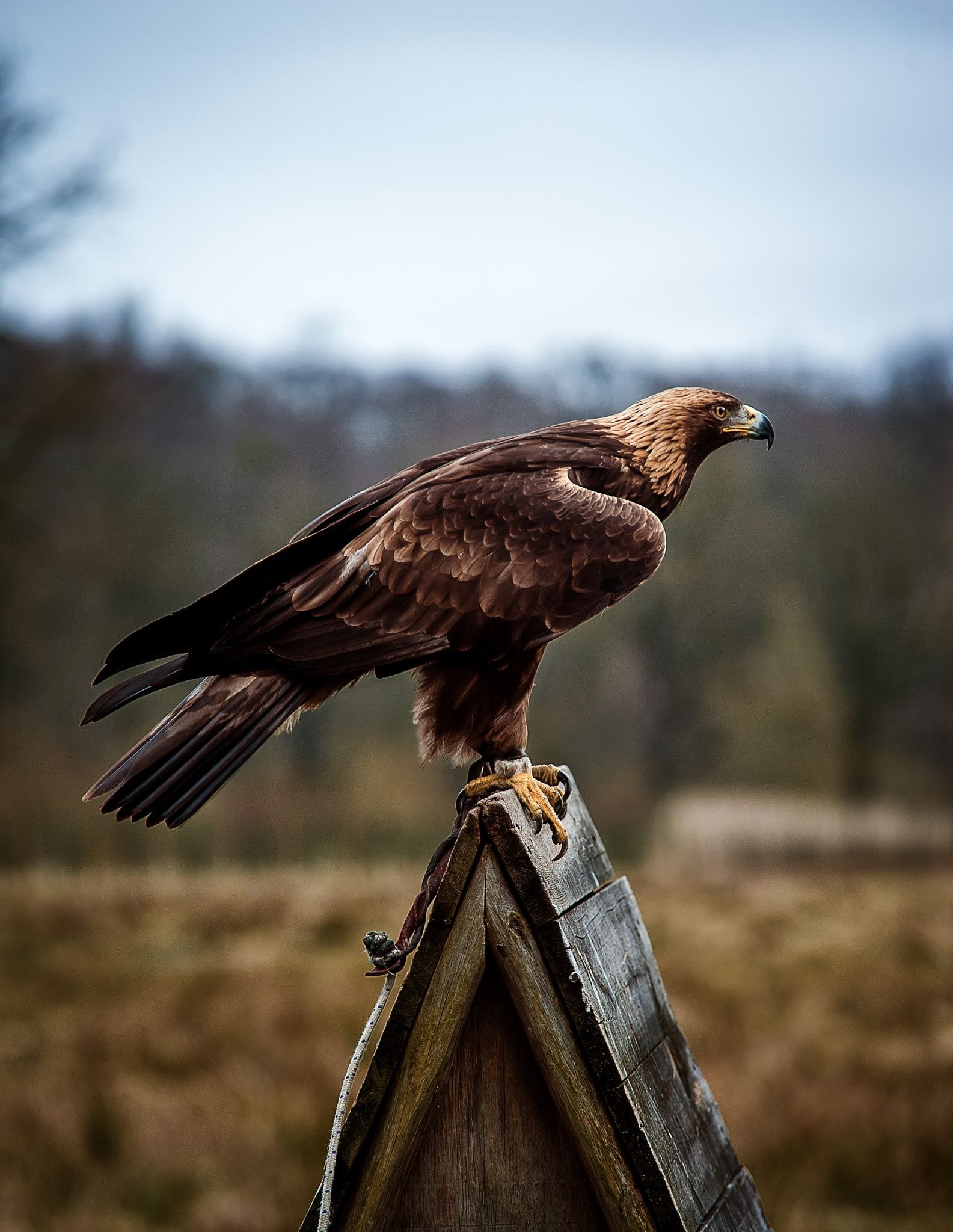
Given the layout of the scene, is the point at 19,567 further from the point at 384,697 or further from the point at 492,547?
the point at 492,547

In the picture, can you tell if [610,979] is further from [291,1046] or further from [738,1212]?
[291,1046]

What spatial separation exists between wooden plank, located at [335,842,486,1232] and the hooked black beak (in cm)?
207

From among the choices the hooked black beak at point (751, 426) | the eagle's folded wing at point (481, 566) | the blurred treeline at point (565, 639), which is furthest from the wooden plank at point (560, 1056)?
the blurred treeline at point (565, 639)

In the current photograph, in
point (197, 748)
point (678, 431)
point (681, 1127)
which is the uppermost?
point (678, 431)

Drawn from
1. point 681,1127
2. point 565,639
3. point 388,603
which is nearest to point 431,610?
point 388,603

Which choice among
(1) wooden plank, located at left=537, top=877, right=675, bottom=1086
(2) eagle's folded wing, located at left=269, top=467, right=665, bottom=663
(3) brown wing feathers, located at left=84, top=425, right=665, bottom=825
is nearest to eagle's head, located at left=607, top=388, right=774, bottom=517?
(3) brown wing feathers, located at left=84, top=425, right=665, bottom=825

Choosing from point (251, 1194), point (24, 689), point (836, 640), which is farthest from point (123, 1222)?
point (836, 640)

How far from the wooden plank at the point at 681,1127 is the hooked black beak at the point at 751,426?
191 cm

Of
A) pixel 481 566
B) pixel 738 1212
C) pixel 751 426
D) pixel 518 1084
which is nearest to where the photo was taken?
pixel 518 1084

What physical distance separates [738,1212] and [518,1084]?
59 centimetres

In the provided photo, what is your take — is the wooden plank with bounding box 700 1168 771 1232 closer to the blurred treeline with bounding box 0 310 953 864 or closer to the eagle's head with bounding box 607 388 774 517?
the eagle's head with bounding box 607 388 774 517

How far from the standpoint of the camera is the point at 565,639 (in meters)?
23.8

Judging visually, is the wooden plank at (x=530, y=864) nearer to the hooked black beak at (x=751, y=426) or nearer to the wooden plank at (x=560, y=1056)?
the wooden plank at (x=560, y=1056)

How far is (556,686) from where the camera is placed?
25.6 meters
